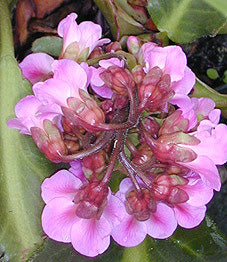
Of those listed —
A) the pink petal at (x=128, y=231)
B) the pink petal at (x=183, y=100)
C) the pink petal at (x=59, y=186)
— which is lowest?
the pink petal at (x=128, y=231)

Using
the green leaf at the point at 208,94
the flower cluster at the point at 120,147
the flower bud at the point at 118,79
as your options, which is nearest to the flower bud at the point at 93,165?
the flower cluster at the point at 120,147

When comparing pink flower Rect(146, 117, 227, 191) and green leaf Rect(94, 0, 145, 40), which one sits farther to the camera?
green leaf Rect(94, 0, 145, 40)

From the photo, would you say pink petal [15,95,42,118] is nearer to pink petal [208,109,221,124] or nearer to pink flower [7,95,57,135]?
pink flower [7,95,57,135]

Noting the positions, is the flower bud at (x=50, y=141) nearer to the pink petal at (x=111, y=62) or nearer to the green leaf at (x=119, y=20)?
the pink petal at (x=111, y=62)

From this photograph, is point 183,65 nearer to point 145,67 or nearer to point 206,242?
point 145,67

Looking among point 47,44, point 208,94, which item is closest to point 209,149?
point 208,94

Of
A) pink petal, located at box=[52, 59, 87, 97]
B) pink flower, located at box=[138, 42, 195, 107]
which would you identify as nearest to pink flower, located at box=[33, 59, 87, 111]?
pink petal, located at box=[52, 59, 87, 97]
